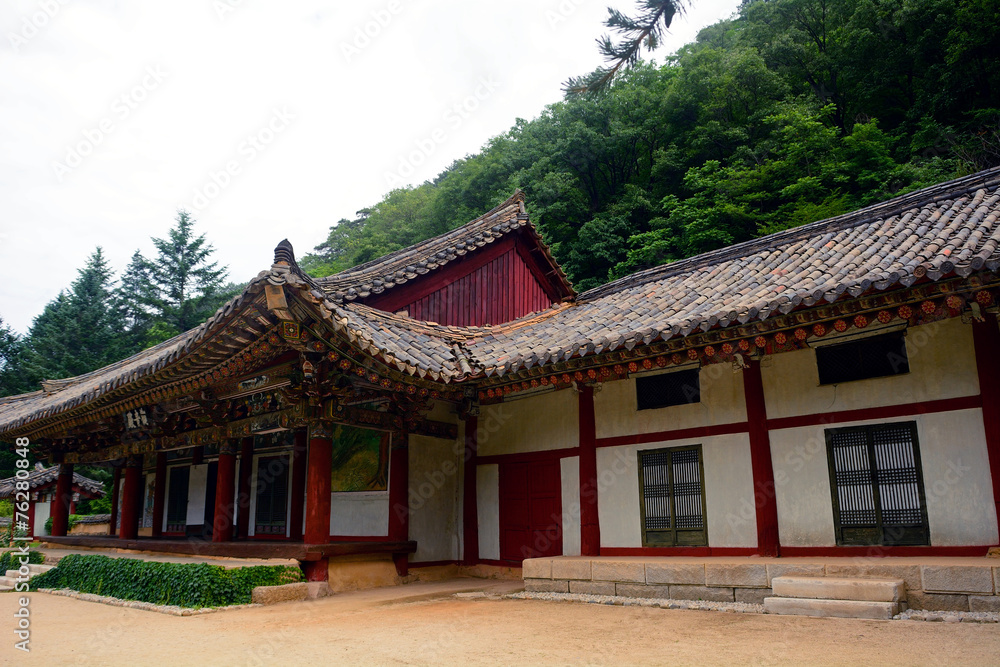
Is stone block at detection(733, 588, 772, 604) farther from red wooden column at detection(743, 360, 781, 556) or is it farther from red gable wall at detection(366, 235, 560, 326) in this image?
red gable wall at detection(366, 235, 560, 326)

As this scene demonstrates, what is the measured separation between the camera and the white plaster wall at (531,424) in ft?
34.9

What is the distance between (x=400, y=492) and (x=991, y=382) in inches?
315

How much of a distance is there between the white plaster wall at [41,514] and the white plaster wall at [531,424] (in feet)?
79.2

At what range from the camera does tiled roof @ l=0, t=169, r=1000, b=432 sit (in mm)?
7270

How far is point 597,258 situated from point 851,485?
655 inches

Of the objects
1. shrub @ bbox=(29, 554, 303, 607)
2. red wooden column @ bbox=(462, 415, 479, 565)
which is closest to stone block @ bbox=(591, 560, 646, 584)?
red wooden column @ bbox=(462, 415, 479, 565)

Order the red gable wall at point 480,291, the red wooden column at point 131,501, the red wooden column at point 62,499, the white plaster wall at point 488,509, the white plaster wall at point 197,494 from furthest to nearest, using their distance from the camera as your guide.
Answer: the red wooden column at point 62,499
the white plaster wall at point 197,494
the red wooden column at point 131,501
the red gable wall at point 480,291
the white plaster wall at point 488,509

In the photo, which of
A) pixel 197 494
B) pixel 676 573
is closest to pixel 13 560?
pixel 197 494

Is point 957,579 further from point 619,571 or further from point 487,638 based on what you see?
point 487,638

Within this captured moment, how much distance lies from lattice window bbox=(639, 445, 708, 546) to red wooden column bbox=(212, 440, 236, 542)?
720 cm

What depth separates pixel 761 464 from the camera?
8.56m

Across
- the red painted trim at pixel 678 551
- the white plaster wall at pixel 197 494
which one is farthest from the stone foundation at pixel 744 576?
the white plaster wall at pixel 197 494

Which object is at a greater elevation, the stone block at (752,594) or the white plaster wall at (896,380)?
the white plaster wall at (896,380)

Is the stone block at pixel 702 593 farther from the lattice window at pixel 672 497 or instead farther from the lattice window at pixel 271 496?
the lattice window at pixel 271 496
